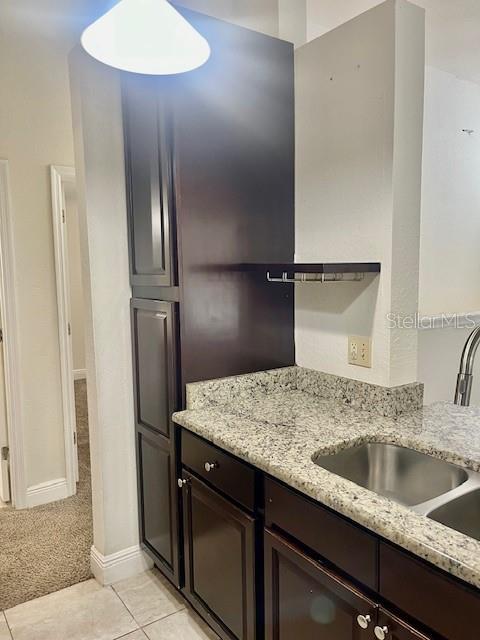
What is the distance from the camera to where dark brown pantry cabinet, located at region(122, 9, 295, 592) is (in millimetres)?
1894

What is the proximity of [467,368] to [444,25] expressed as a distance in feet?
6.72

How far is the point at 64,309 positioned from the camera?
3.01 metres

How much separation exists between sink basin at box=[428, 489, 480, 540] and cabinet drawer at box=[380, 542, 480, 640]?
251 mm

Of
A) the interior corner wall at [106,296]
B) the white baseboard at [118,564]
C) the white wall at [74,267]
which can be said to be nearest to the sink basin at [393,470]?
the interior corner wall at [106,296]

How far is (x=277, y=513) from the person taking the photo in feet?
4.72

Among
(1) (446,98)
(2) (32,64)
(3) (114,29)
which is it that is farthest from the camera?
(1) (446,98)

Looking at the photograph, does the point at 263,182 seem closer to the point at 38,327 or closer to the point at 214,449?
the point at 214,449

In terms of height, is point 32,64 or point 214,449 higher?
point 32,64

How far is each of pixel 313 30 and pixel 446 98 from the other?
1154 mm

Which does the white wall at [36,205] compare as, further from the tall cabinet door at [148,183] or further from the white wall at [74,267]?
the white wall at [74,267]

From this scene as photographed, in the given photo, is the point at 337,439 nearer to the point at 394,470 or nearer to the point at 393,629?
the point at 394,470

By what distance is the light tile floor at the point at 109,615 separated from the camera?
1949 millimetres

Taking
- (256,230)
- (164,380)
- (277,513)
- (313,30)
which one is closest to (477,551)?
(277,513)

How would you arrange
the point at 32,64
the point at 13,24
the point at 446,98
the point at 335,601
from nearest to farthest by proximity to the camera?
the point at 335,601 < the point at 13,24 < the point at 32,64 < the point at 446,98
